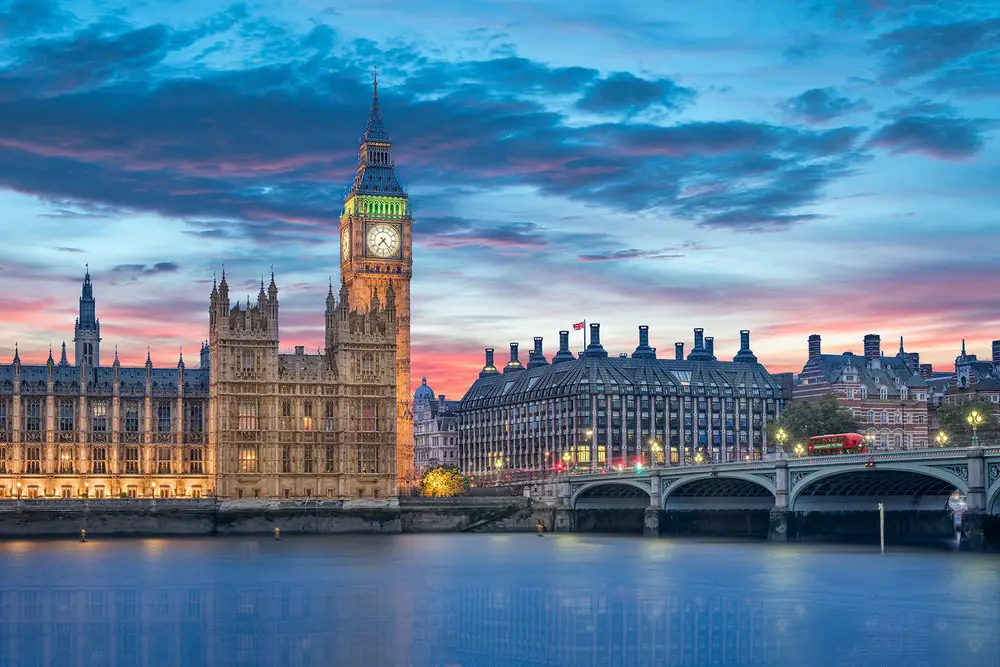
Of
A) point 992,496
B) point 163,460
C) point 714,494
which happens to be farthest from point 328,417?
point 992,496

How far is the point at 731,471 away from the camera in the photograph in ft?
443

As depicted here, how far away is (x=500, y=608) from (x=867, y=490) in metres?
60.6

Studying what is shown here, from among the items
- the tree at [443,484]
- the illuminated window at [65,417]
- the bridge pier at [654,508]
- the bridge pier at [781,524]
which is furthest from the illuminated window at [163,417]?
the bridge pier at [781,524]

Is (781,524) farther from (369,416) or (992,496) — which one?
(369,416)

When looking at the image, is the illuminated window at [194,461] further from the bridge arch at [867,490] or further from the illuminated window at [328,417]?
the bridge arch at [867,490]

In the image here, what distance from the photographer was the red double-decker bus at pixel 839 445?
5177 inches

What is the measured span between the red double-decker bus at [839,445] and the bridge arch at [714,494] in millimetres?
6584

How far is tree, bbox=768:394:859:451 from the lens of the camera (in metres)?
189

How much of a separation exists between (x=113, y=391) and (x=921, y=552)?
Answer: 92.0 m

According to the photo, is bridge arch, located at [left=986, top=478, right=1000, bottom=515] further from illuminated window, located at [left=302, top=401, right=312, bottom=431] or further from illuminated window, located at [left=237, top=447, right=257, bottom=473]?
illuminated window, located at [left=237, top=447, right=257, bottom=473]

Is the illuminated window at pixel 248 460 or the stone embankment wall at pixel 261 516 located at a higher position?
the illuminated window at pixel 248 460

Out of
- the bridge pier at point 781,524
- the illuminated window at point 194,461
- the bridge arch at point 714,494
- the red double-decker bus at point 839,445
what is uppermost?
the red double-decker bus at point 839,445

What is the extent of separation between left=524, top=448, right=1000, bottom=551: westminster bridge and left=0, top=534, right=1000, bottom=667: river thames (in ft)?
18.0

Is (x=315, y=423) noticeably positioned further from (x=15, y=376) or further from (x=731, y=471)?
(x=731, y=471)
